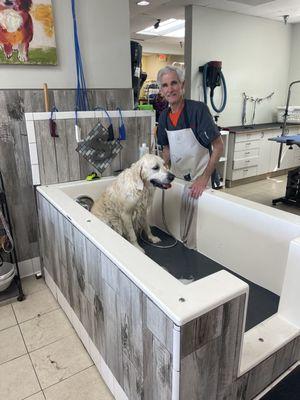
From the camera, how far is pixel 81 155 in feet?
7.63

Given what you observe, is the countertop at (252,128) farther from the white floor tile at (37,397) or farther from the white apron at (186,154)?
the white floor tile at (37,397)

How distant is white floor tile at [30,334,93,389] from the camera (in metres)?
1.57

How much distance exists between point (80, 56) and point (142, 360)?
2081 mm

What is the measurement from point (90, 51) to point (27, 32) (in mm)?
463

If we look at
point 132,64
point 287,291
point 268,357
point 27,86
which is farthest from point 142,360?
point 132,64

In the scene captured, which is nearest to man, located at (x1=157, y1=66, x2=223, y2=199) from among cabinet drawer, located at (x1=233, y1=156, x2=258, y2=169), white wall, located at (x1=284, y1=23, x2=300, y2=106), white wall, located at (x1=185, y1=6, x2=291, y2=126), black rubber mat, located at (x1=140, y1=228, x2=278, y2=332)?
black rubber mat, located at (x1=140, y1=228, x2=278, y2=332)

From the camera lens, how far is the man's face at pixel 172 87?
2.02 meters

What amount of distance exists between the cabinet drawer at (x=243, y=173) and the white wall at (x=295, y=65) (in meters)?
1.82

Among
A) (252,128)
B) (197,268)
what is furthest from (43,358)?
(252,128)

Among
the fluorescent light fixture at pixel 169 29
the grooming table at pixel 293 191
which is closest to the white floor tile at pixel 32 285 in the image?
the grooming table at pixel 293 191

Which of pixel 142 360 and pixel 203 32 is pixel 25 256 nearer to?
pixel 142 360

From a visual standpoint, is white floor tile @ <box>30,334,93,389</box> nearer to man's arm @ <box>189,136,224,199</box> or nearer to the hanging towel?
the hanging towel

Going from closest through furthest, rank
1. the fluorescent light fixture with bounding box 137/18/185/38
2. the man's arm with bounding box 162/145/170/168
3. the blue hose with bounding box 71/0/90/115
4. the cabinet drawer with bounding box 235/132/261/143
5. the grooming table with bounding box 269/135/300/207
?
1. the blue hose with bounding box 71/0/90/115
2. the man's arm with bounding box 162/145/170/168
3. the grooming table with bounding box 269/135/300/207
4. the cabinet drawer with bounding box 235/132/261/143
5. the fluorescent light fixture with bounding box 137/18/185/38

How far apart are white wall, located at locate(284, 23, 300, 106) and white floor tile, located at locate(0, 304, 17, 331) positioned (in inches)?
234
